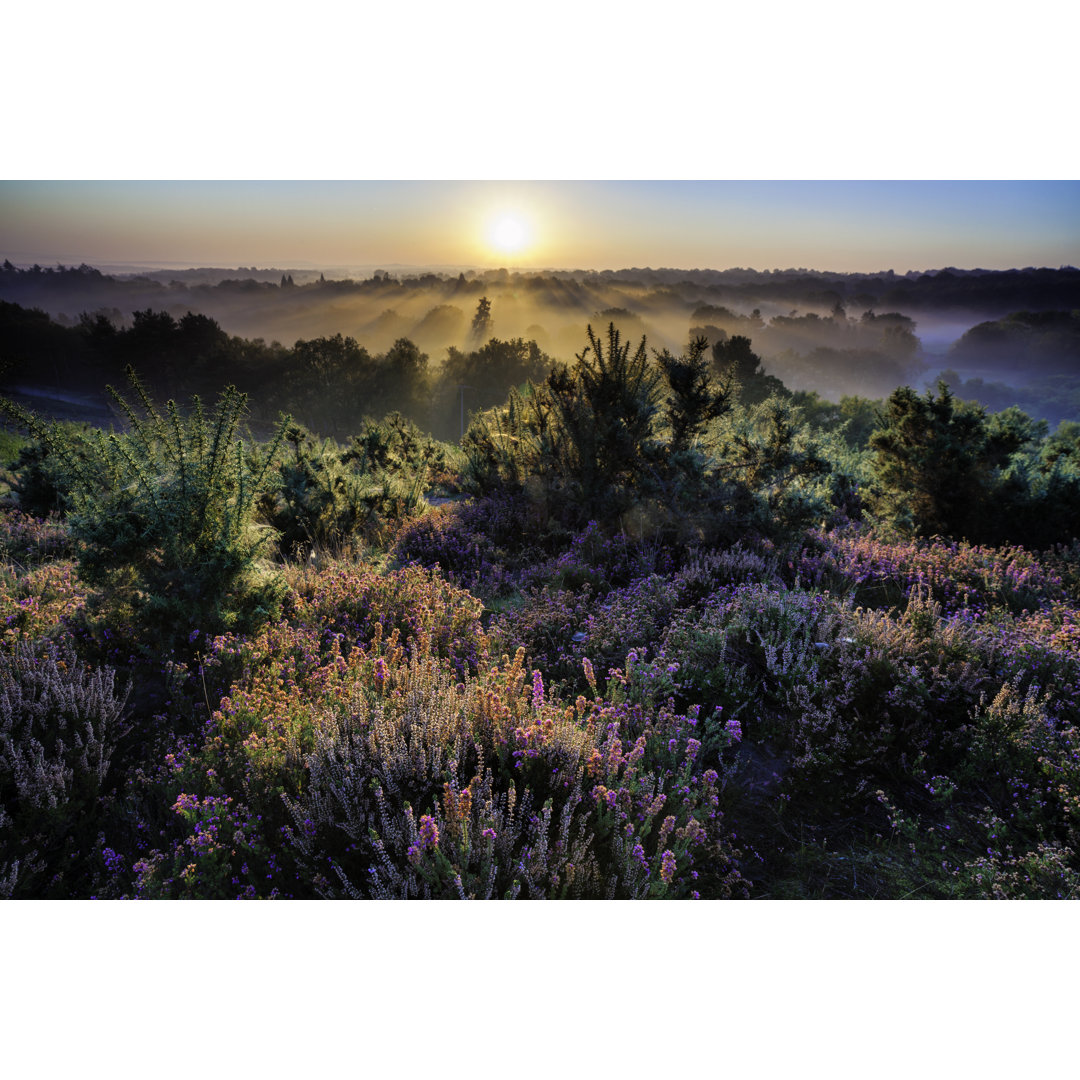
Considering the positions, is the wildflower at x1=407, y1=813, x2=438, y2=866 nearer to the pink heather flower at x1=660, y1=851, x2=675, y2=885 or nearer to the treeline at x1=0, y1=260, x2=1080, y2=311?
the pink heather flower at x1=660, y1=851, x2=675, y2=885

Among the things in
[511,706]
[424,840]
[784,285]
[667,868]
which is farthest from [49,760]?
[784,285]

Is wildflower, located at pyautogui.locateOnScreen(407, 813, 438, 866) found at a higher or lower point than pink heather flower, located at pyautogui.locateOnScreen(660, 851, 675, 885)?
higher

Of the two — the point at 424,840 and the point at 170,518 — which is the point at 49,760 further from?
the point at 424,840

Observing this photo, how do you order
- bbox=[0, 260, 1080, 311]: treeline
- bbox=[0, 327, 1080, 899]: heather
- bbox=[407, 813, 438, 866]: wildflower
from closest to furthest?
bbox=[407, 813, 438, 866]: wildflower < bbox=[0, 327, 1080, 899]: heather < bbox=[0, 260, 1080, 311]: treeline

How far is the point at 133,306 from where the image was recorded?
122ft

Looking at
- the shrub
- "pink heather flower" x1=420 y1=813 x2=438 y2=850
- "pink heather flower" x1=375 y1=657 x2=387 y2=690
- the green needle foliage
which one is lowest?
the shrub

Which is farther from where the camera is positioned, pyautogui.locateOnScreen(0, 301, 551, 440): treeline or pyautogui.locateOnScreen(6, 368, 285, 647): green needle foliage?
pyautogui.locateOnScreen(0, 301, 551, 440): treeline

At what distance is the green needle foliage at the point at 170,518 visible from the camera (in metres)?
3.43

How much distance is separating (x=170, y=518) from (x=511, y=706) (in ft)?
8.02

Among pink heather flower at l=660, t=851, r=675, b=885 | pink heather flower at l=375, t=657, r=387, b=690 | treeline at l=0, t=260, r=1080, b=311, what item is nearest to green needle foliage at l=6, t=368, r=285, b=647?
pink heather flower at l=375, t=657, r=387, b=690

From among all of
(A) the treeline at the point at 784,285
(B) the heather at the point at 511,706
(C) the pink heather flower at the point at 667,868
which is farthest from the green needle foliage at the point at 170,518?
(A) the treeline at the point at 784,285

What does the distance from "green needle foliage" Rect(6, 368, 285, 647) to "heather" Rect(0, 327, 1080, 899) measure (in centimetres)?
2

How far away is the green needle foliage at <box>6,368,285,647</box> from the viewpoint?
3434 millimetres

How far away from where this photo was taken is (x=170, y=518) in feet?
11.4
